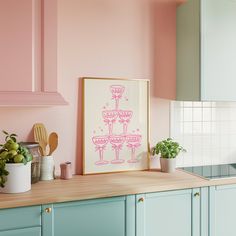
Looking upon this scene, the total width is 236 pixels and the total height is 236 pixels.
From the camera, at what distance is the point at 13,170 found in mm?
1643

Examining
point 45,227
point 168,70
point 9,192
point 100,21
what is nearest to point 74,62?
point 100,21

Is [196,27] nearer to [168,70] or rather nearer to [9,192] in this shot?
[168,70]

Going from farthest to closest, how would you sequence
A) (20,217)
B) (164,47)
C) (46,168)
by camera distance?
(164,47)
(46,168)
(20,217)

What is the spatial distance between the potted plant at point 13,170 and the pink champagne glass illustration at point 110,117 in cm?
70

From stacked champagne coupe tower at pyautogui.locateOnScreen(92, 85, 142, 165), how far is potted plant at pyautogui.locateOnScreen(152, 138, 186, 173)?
0.18 meters

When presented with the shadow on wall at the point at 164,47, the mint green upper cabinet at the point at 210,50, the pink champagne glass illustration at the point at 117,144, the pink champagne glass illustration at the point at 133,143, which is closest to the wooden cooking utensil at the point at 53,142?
the pink champagne glass illustration at the point at 117,144

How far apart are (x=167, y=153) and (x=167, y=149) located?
1.2 inches

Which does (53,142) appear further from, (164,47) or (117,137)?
(164,47)

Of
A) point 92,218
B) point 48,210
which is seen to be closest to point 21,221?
point 48,210

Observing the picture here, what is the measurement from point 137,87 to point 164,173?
673 millimetres

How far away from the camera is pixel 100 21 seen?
2223 mm

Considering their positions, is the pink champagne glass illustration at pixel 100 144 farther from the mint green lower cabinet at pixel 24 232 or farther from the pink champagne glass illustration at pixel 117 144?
the mint green lower cabinet at pixel 24 232

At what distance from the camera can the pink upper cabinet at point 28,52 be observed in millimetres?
1676

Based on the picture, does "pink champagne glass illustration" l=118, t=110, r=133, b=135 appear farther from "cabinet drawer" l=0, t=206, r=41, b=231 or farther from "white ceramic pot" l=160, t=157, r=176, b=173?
"cabinet drawer" l=0, t=206, r=41, b=231
